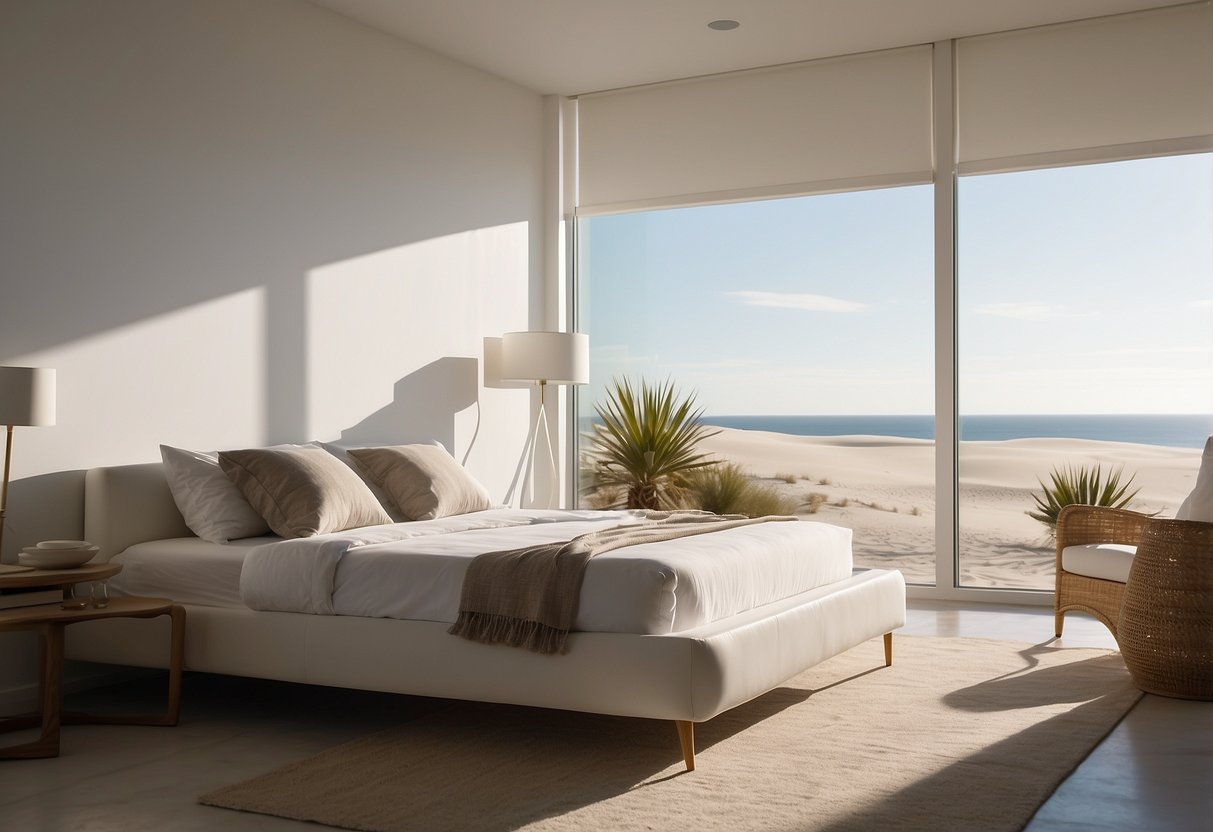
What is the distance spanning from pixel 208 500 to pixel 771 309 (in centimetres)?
556

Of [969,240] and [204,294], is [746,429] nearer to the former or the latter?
[969,240]

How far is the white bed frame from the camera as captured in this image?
343 centimetres

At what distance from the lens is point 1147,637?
4387 millimetres

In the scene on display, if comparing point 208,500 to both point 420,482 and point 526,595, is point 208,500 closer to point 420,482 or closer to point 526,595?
point 420,482

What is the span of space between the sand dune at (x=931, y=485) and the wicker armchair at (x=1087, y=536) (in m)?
1.22

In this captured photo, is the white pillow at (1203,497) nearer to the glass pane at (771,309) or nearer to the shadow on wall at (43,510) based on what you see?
the glass pane at (771,309)

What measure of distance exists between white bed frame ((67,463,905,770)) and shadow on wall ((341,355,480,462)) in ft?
5.10

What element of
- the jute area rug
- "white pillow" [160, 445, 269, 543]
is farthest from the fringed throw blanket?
"white pillow" [160, 445, 269, 543]

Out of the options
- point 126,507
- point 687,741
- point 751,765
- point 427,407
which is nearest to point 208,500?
point 126,507

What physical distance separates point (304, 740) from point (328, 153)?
3.13 meters

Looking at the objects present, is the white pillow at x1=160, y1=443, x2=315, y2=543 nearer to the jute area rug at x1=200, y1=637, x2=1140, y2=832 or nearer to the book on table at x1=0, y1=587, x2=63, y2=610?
the book on table at x1=0, y1=587, x2=63, y2=610

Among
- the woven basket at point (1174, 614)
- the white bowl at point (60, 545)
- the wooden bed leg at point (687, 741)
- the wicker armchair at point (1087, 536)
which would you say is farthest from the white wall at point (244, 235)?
the woven basket at point (1174, 614)

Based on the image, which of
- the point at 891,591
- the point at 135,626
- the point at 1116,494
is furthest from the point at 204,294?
the point at 1116,494

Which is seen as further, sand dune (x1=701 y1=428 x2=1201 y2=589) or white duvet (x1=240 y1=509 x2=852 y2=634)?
sand dune (x1=701 y1=428 x2=1201 y2=589)
